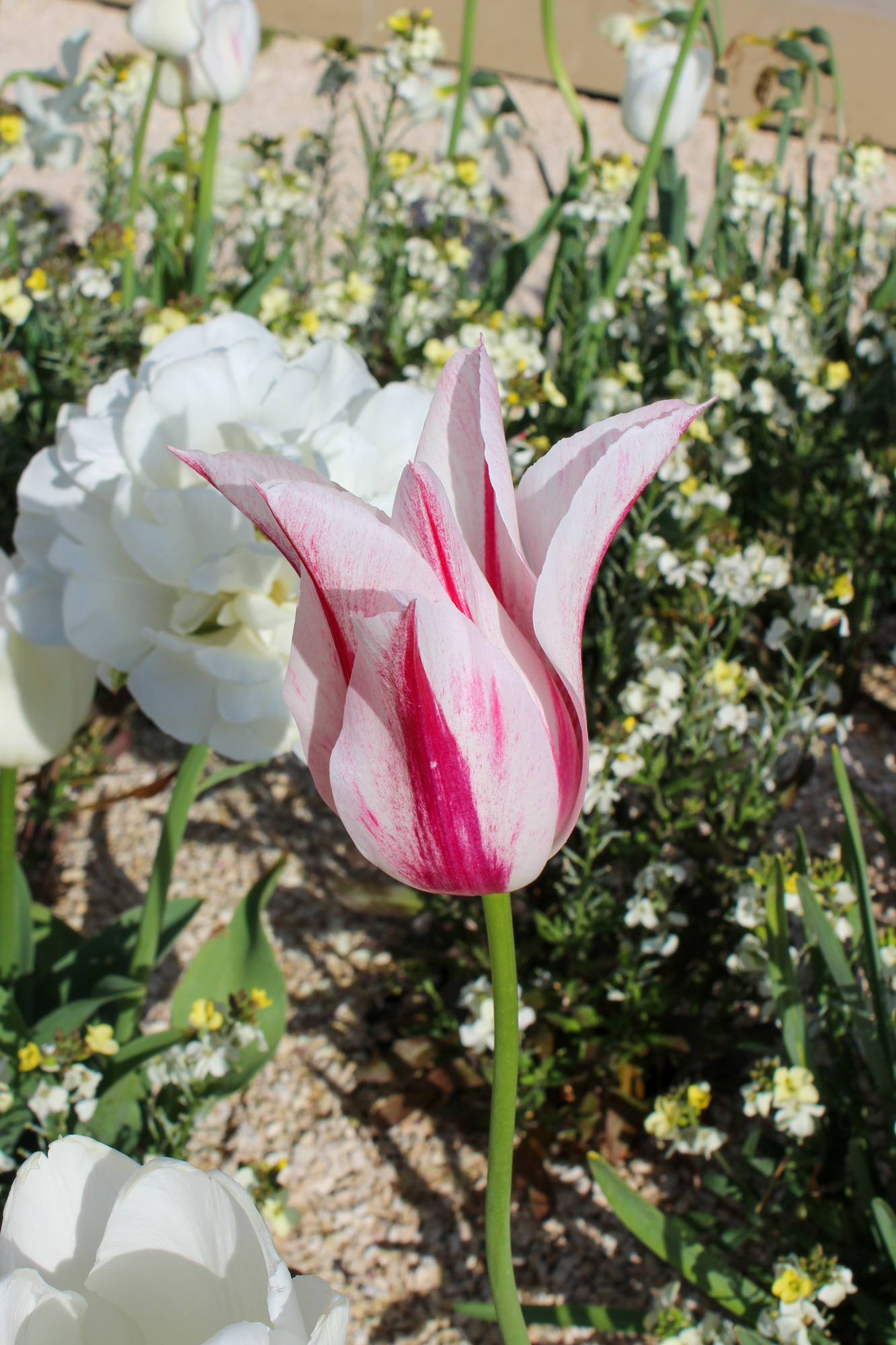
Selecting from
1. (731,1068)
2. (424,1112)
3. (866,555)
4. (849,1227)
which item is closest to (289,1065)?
(424,1112)

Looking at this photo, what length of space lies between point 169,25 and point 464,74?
0.86 meters

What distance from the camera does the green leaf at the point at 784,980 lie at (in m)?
1.24

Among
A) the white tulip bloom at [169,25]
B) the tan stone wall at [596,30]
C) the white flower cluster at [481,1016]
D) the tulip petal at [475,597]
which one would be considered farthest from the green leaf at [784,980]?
the tan stone wall at [596,30]

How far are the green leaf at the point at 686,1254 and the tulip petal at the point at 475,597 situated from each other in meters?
0.76

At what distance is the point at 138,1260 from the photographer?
1.62ft

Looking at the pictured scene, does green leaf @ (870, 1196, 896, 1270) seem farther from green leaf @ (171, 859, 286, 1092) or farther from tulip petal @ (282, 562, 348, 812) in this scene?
tulip petal @ (282, 562, 348, 812)

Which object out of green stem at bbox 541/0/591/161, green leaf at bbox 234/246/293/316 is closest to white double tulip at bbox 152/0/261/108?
green leaf at bbox 234/246/293/316

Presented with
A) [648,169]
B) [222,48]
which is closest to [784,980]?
[648,169]

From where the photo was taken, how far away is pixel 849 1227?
1303 mm

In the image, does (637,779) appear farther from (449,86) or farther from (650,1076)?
(449,86)

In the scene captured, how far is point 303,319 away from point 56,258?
1.85 ft

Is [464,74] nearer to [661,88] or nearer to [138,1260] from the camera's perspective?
[661,88]

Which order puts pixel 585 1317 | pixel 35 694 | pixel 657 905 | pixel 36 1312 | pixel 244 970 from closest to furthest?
pixel 36 1312, pixel 35 694, pixel 585 1317, pixel 244 970, pixel 657 905

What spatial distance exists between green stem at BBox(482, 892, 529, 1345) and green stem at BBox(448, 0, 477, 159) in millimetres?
2285
